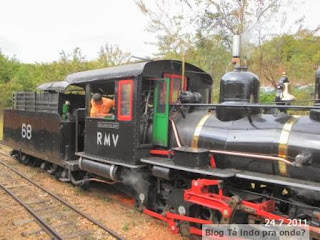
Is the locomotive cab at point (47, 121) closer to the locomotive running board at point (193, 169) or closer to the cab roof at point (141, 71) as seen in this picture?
the cab roof at point (141, 71)

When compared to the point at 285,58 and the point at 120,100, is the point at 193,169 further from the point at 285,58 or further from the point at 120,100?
the point at 285,58

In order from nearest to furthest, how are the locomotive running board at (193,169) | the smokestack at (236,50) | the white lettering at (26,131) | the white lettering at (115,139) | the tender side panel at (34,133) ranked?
1. the locomotive running board at (193,169)
2. the smokestack at (236,50)
3. the white lettering at (115,139)
4. the tender side panel at (34,133)
5. the white lettering at (26,131)

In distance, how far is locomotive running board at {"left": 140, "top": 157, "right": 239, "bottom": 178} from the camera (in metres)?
4.44

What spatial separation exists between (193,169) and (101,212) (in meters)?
2.56

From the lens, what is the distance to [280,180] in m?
4.02

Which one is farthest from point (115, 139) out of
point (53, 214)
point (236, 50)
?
point (236, 50)

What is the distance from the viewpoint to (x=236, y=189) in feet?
15.6

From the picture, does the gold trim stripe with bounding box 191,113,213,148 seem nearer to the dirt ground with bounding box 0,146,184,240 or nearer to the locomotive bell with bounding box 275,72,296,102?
the locomotive bell with bounding box 275,72,296,102

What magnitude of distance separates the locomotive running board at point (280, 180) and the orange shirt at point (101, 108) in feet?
10.8

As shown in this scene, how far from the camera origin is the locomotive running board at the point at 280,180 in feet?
12.3

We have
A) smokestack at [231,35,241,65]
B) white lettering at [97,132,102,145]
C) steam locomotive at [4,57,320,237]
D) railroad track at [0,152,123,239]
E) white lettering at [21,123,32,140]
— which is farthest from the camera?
white lettering at [21,123,32,140]

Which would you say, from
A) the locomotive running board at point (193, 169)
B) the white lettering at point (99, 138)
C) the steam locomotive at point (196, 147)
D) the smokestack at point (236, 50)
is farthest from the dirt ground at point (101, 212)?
the smokestack at point (236, 50)

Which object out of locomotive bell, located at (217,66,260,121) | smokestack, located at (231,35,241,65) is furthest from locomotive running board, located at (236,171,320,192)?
smokestack, located at (231,35,241,65)

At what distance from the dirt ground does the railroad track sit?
0.15m
